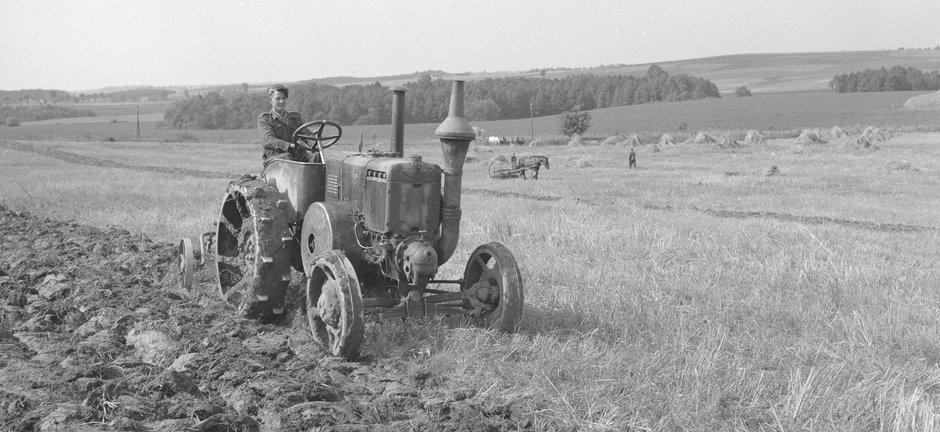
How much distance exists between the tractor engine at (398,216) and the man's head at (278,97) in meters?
1.94

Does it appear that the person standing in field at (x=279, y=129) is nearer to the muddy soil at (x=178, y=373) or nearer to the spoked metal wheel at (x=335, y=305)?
the muddy soil at (x=178, y=373)

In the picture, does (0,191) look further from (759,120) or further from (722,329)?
(759,120)

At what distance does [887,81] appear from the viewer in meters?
86.4

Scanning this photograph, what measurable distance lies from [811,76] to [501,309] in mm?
108771

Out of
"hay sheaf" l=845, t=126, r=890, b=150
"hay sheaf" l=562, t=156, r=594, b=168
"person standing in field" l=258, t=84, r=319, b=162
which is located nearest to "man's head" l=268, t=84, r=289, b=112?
"person standing in field" l=258, t=84, r=319, b=162

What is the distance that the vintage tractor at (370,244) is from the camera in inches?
239

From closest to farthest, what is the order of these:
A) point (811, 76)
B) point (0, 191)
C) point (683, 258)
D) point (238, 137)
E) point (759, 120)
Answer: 1. point (683, 258)
2. point (0, 191)
3. point (238, 137)
4. point (759, 120)
5. point (811, 76)

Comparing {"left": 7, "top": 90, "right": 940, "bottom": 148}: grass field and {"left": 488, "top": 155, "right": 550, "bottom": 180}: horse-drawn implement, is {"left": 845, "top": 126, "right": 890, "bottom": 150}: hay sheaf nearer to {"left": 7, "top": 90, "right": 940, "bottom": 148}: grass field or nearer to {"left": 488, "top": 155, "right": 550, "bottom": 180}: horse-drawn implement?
{"left": 7, "top": 90, "right": 940, "bottom": 148}: grass field

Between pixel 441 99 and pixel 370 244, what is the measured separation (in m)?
46.4

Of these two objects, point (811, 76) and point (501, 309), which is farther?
point (811, 76)

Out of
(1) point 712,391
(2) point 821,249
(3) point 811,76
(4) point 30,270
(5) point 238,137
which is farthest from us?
(3) point 811,76

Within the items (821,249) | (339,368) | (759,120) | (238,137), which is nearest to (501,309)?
(339,368)

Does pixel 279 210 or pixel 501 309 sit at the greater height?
pixel 279 210

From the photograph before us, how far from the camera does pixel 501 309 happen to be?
631cm
